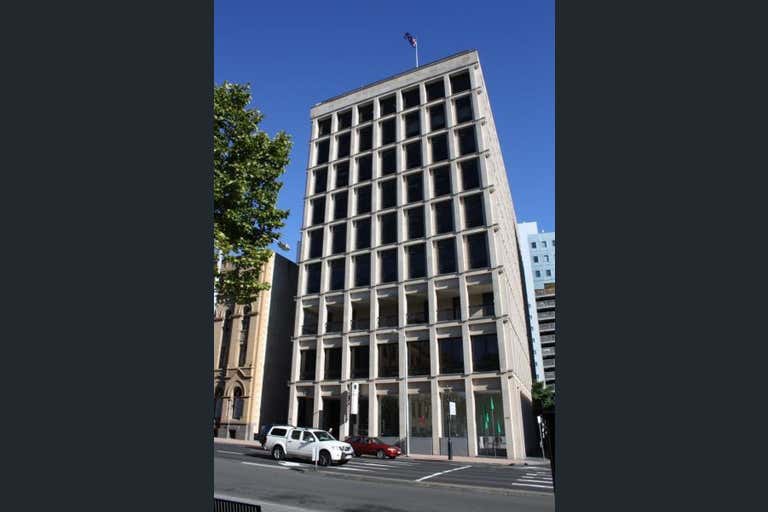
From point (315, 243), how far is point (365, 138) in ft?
38.5

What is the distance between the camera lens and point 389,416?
3531 centimetres

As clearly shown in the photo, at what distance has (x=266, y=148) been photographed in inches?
769

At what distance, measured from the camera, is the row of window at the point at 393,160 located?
1544 inches

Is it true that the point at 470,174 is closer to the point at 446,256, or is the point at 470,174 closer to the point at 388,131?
the point at 446,256

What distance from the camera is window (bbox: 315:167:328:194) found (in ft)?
149

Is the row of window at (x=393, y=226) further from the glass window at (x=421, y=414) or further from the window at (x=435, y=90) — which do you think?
the glass window at (x=421, y=414)

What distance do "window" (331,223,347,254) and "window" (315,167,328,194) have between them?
490 cm

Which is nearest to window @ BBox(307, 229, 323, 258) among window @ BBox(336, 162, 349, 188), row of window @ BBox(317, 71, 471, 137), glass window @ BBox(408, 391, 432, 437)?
window @ BBox(336, 162, 349, 188)

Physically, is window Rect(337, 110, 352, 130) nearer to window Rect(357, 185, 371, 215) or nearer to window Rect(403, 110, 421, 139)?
window Rect(403, 110, 421, 139)

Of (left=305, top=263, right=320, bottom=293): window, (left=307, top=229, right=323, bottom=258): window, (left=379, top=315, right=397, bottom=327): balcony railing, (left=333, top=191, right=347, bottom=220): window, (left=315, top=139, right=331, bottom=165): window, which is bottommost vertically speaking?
(left=379, top=315, right=397, bottom=327): balcony railing

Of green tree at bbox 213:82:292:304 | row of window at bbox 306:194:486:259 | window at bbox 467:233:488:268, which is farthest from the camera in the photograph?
row of window at bbox 306:194:486:259

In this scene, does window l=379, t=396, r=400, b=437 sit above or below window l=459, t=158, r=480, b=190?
below

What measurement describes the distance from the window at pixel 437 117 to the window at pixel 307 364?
76.6 ft
